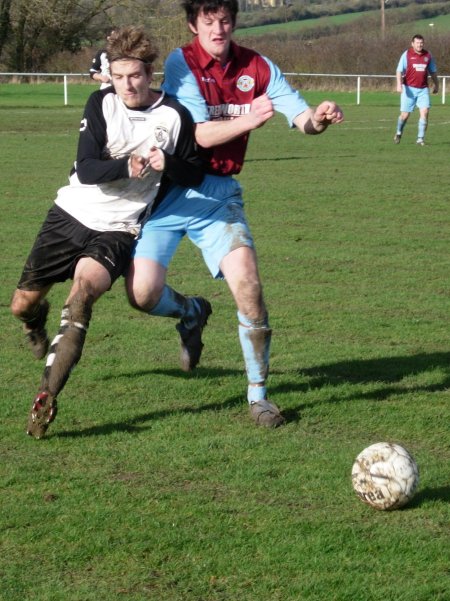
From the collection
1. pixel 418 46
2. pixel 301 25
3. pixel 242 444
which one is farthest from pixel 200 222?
pixel 301 25

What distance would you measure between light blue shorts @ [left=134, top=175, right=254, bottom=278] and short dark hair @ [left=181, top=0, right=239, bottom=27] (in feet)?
2.83

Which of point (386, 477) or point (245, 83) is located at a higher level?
point (245, 83)

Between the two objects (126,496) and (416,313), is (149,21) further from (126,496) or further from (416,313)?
(126,496)

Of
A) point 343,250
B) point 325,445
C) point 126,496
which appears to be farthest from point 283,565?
point 343,250

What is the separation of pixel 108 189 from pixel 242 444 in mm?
1488

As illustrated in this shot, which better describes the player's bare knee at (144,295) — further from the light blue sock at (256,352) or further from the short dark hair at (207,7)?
the short dark hair at (207,7)

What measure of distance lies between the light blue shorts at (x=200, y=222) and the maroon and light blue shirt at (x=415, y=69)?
18.1 meters

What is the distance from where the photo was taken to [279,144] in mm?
24703

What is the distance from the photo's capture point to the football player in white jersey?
5367 mm

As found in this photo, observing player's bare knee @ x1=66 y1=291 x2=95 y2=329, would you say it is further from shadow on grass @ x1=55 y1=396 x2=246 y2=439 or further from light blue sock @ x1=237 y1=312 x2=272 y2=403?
light blue sock @ x1=237 y1=312 x2=272 y2=403

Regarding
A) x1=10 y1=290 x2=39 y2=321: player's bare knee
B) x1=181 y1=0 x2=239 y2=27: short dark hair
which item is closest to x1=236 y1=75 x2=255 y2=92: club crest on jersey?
x1=181 y1=0 x2=239 y2=27: short dark hair

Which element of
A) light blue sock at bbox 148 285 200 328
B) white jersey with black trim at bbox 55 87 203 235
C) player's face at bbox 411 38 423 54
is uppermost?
player's face at bbox 411 38 423 54

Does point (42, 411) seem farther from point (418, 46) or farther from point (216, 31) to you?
point (418, 46)

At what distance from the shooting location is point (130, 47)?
5398 millimetres
